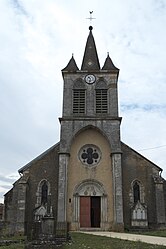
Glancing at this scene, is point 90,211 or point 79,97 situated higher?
point 79,97

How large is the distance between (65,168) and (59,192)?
1965mm

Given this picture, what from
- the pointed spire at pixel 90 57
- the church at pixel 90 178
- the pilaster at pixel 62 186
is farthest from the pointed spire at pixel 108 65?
the pilaster at pixel 62 186

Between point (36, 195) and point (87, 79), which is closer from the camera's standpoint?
point (36, 195)

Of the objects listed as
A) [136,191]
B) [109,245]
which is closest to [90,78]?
[136,191]

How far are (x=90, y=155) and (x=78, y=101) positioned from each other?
495 cm

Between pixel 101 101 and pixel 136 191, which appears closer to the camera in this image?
pixel 136 191

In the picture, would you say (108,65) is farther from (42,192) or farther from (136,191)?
(42,192)

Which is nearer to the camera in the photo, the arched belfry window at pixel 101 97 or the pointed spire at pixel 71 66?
the arched belfry window at pixel 101 97

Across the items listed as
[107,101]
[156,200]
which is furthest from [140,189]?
[107,101]

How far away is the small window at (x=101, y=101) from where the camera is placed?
1094 inches

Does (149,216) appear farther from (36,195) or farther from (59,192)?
(36,195)

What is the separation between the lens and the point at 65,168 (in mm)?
25406

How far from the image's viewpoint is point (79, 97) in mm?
28297

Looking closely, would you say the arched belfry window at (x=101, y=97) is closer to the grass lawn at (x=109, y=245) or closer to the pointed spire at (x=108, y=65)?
the pointed spire at (x=108, y=65)
